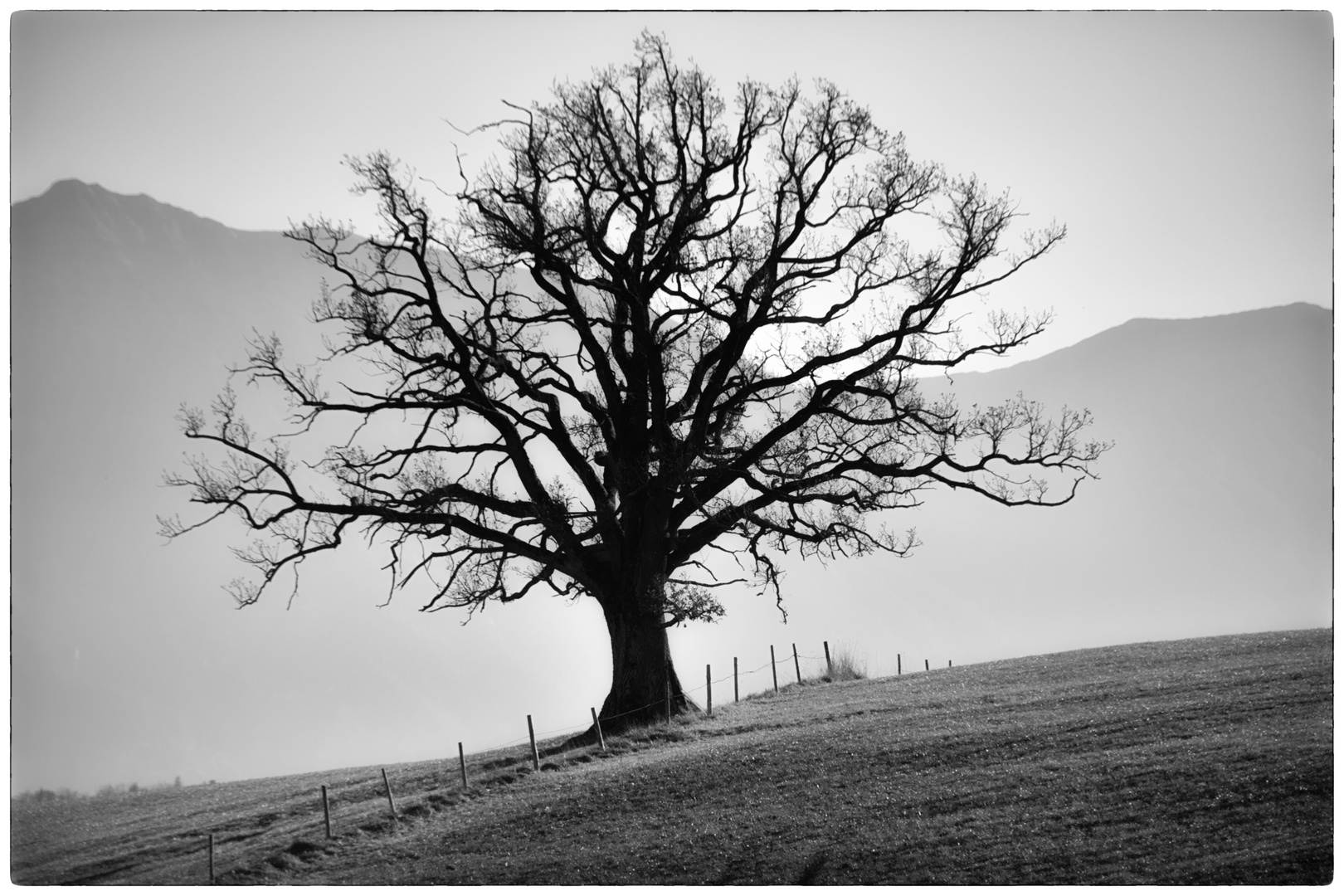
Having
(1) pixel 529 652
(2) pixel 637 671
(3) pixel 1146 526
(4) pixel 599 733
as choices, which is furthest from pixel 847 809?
(1) pixel 529 652

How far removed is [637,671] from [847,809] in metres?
8.31

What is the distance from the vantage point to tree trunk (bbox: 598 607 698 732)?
2453cm

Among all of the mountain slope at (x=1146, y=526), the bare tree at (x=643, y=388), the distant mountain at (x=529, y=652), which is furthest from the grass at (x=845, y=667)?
the mountain slope at (x=1146, y=526)

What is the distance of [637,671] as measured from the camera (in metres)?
24.6

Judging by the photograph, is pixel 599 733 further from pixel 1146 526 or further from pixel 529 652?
pixel 1146 526

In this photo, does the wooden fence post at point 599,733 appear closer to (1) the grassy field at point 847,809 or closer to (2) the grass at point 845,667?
(1) the grassy field at point 847,809

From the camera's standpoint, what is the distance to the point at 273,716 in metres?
169

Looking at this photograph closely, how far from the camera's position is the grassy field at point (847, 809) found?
49.2 feet

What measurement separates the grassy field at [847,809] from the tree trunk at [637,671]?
2.58 ft

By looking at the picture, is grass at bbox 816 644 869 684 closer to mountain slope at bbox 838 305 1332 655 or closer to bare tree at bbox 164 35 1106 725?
bare tree at bbox 164 35 1106 725

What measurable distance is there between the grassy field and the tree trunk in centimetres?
79

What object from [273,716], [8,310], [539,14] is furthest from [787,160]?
[273,716]

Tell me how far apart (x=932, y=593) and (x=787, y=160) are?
181070 millimetres

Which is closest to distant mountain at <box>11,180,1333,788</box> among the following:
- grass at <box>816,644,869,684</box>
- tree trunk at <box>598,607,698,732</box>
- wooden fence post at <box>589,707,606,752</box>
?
grass at <box>816,644,869,684</box>
